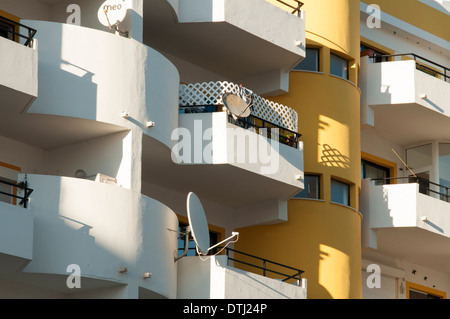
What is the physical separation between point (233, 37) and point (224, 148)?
3.28 metres

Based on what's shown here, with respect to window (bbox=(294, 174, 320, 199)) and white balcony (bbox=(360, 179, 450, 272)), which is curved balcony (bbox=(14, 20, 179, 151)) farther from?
white balcony (bbox=(360, 179, 450, 272))

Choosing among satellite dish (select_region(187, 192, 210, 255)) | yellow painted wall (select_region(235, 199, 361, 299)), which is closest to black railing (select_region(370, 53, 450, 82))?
yellow painted wall (select_region(235, 199, 361, 299))

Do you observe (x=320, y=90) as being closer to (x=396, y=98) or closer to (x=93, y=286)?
(x=396, y=98)

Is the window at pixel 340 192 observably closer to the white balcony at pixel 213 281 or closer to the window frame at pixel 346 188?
the window frame at pixel 346 188

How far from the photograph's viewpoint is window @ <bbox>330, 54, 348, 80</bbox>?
32341 millimetres

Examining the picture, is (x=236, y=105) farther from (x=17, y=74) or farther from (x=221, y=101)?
(x=17, y=74)

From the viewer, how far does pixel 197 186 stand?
29.1 metres

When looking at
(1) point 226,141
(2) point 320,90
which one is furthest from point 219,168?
(2) point 320,90

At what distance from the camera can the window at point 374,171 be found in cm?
3494

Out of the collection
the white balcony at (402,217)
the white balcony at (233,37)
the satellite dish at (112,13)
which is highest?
the white balcony at (233,37)

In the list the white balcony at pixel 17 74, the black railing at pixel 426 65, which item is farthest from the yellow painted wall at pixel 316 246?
the white balcony at pixel 17 74

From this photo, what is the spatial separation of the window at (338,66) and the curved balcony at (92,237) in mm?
9069

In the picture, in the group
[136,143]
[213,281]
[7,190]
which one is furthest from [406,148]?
[7,190]

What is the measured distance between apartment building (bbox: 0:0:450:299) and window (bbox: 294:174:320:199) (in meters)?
0.04
